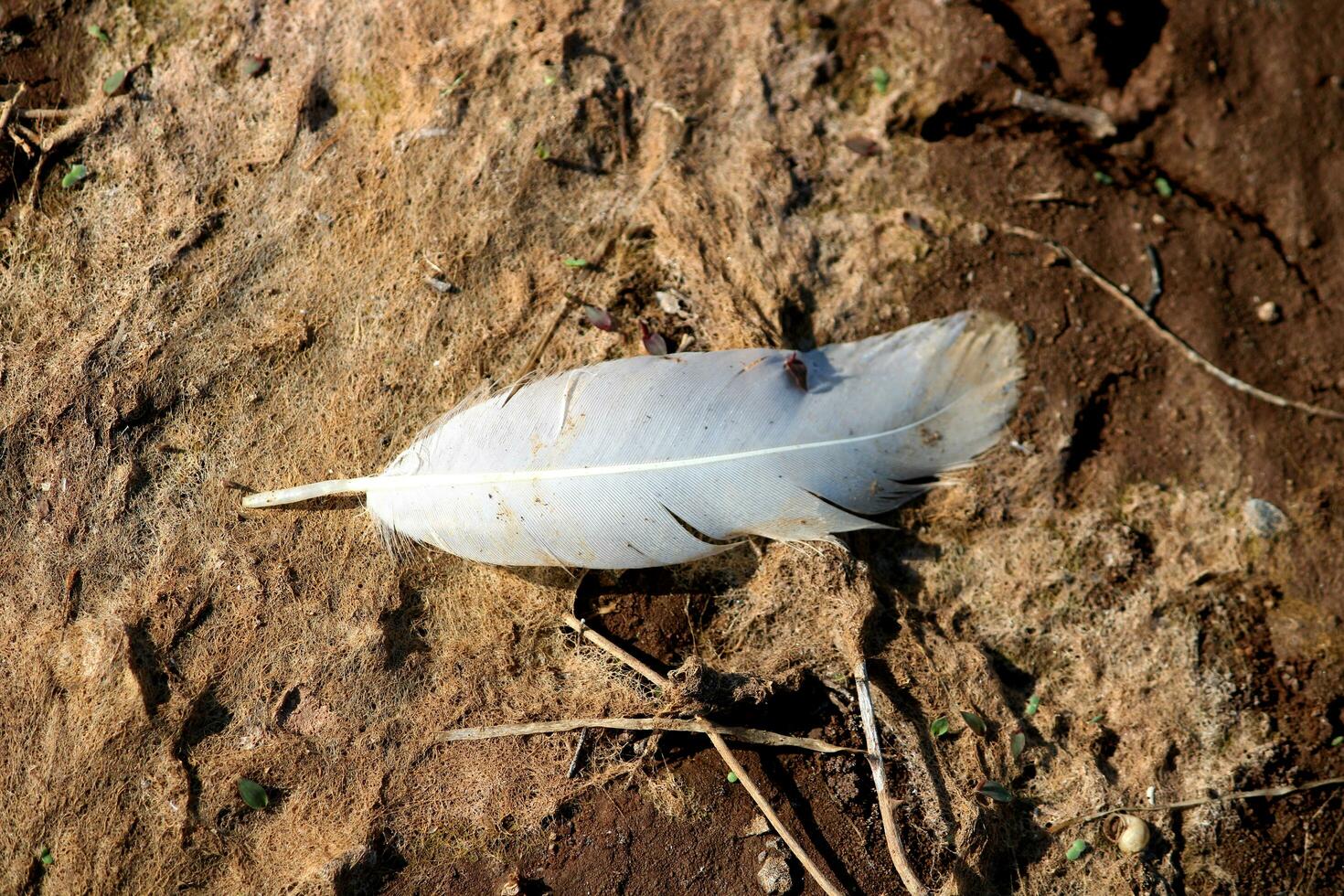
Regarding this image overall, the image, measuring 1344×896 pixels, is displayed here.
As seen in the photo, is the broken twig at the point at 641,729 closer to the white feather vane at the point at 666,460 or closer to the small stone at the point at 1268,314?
the white feather vane at the point at 666,460

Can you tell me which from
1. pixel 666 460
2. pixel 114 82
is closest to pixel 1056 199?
pixel 666 460

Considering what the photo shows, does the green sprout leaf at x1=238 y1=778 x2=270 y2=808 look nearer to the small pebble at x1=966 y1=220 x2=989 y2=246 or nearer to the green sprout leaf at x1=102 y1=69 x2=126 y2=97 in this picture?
the green sprout leaf at x1=102 y1=69 x2=126 y2=97

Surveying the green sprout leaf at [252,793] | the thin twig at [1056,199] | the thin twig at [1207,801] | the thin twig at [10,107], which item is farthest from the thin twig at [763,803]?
the thin twig at [10,107]

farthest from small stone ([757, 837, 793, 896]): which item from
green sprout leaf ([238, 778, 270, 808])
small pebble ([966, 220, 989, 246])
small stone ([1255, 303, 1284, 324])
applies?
small stone ([1255, 303, 1284, 324])

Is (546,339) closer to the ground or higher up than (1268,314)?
higher up

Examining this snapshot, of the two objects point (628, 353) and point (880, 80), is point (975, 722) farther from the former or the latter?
point (880, 80)

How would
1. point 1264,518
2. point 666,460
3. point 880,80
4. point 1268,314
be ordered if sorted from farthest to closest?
point 880,80 < point 1268,314 < point 1264,518 < point 666,460

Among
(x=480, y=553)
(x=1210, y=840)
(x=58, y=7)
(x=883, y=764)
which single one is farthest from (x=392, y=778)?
(x=58, y=7)

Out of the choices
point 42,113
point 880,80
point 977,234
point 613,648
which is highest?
point 42,113
